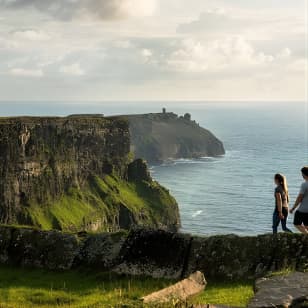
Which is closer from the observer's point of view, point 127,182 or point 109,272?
point 109,272

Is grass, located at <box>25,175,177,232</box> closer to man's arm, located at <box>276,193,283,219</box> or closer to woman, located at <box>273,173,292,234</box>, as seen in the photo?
woman, located at <box>273,173,292,234</box>

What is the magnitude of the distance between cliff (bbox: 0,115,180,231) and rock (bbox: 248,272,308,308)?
124993mm

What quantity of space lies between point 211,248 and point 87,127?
519 ft

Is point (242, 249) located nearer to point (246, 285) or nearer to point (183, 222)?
point (246, 285)

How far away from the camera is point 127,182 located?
186 m

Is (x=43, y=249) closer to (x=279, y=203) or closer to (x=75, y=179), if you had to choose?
(x=279, y=203)

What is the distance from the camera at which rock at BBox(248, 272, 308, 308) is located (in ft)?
26.1

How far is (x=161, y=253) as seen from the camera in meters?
15.5

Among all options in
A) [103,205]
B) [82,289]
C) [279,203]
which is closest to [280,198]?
[279,203]

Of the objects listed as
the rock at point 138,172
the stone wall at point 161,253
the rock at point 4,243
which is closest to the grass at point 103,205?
the rock at point 138,172

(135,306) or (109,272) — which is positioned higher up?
(135,306)

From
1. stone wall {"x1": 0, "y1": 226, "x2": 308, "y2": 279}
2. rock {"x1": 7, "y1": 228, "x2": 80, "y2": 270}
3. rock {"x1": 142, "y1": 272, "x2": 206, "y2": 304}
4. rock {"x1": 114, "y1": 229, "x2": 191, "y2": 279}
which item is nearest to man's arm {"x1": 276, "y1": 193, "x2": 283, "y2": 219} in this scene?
stone wall {"x1": 0, "y1": 226, "x2": 308, "y2": 279}

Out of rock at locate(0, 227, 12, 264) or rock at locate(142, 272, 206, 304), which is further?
rock at locate(0, 227, 12, 264)

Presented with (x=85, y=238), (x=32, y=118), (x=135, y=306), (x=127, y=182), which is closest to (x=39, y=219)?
(x=32, y=118)
